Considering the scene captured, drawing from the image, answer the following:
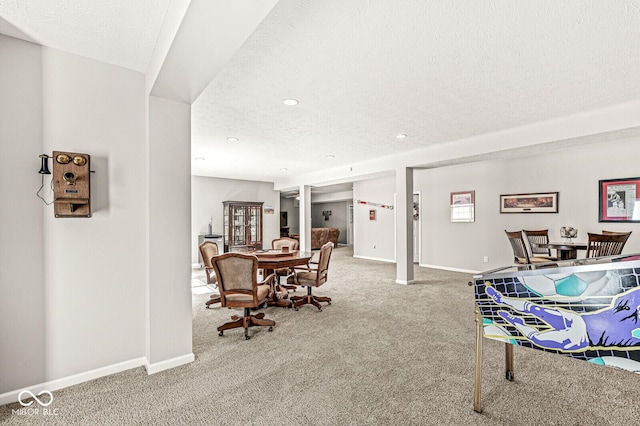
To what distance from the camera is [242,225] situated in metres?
8.51

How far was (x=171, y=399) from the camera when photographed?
6.68 feet

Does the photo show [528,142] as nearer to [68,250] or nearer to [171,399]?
[171,399]

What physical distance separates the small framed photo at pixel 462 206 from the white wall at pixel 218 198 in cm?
531

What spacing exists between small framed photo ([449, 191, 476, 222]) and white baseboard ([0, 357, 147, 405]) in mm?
6286

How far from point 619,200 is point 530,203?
1.19 metres

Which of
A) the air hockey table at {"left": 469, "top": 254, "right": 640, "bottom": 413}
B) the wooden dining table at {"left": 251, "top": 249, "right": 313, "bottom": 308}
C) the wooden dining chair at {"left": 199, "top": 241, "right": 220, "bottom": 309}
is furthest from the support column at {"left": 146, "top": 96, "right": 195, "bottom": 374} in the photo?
the air hockey table at {"left": 469, "top": 254, "right": 640, "bottom": 413}

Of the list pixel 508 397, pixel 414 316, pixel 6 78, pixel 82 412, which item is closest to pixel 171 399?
pixel 82 412

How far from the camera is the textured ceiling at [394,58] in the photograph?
1.85 metres

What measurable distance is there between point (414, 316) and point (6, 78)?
431cm

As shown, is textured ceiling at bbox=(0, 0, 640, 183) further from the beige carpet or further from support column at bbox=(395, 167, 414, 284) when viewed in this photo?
the beige carpet

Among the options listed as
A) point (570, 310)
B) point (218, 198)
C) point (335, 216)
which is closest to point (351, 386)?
point (570, 310)

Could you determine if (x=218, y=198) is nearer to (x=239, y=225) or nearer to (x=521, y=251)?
(x=239, y=225)

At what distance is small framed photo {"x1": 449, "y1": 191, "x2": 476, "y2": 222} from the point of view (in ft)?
21.2

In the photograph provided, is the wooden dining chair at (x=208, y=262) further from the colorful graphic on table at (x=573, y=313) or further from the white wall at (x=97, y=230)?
the colorful graphic on table at (x=573, y=313)
